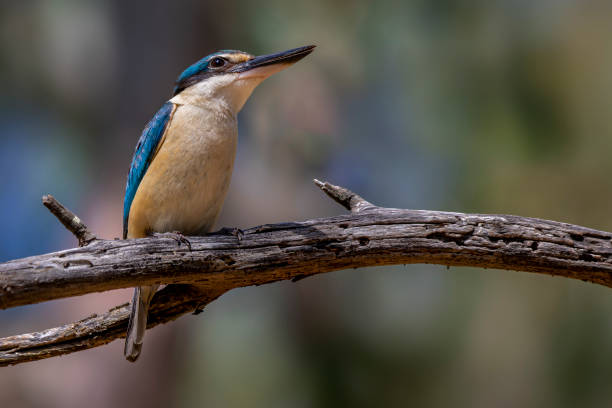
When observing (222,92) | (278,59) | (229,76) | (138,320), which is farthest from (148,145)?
(138,320)

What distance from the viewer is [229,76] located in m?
4.16

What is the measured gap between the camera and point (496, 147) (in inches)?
391

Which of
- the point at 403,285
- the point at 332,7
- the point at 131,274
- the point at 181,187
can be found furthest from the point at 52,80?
the point at 131,274

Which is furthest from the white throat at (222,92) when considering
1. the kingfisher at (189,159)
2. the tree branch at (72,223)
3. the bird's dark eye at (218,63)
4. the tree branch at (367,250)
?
the tree branch at (72,223)

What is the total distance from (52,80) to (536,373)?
30.0 ft

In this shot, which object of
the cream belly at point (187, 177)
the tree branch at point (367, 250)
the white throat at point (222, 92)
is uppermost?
the white throat at point (222, 92)

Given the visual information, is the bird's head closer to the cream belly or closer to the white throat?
the white throat

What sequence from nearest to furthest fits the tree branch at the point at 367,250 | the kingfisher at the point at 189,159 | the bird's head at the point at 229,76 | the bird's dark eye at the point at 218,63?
the tree branch at the point at 367,250 → the kingfisher at the point at 189,159 → the bird's head at the point at 229,76 → the bird's dark eye at the point at 218,63

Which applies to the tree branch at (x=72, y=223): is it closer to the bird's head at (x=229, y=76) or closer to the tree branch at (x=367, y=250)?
the tree branch at (x=367, y=250)

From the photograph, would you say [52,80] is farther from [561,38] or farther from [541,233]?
[541,233]

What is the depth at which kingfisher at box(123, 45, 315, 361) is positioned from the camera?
374 centimetres

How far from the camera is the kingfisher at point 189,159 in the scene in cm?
374

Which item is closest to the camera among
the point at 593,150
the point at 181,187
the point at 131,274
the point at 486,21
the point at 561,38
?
the point at 131,274

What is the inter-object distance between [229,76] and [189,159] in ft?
2.29
